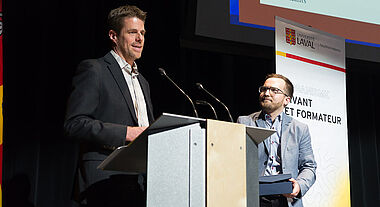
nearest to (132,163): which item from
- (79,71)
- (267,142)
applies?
(79,71)

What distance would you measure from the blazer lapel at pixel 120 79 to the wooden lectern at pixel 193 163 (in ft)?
1.98

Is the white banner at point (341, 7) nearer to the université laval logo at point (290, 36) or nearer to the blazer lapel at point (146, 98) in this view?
the université laval logo at point (290, 36)

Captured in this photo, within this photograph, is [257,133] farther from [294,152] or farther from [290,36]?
[290,36]

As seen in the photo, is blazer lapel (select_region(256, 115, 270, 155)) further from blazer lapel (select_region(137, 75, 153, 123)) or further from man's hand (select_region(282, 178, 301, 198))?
blazer lapel (select_region(137, 75, 153, 123))

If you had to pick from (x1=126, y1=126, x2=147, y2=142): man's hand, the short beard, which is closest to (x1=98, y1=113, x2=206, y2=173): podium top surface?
(x1=126, y1=126, x2=147, y2=142): man's hand

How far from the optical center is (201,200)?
5.53 ft

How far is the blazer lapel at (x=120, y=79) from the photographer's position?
94.8 inches

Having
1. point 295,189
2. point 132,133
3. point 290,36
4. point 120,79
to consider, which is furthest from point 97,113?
point 290,36

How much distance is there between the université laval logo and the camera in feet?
12.9

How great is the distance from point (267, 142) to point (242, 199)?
1.60 metres

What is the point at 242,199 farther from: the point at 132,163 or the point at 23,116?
the point at 23,116

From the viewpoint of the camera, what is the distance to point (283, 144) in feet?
11.0

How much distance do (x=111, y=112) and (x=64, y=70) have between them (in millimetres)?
1712

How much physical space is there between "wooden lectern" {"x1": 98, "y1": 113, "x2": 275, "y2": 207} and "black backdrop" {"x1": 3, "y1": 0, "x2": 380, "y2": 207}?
84.1 inches
